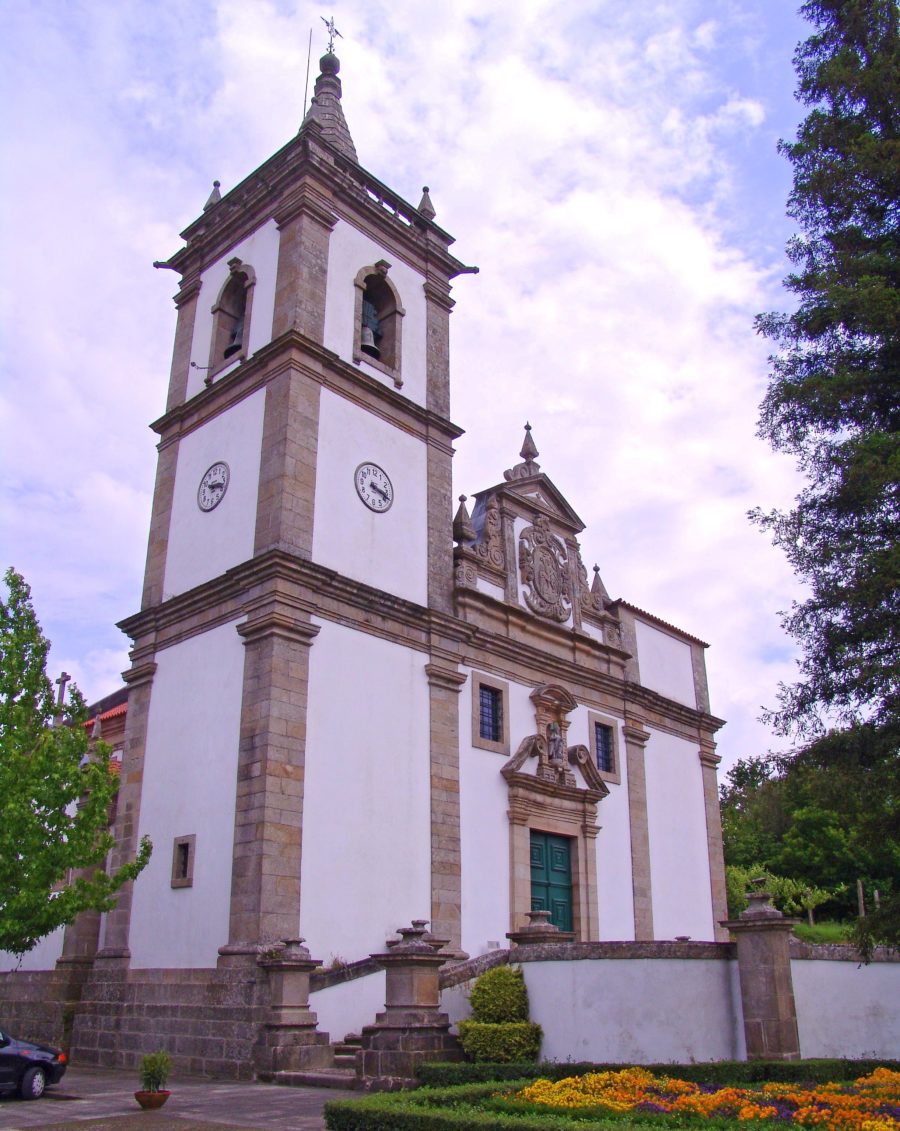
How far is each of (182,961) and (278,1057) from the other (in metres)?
2.93

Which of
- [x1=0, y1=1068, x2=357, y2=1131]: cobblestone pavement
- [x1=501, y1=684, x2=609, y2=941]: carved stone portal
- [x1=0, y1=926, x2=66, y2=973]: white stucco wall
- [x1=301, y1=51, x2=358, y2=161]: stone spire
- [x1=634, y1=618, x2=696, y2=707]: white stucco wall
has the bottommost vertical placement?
[x1=0, y1=1068, x2=357, y2=1131]: cobblestone pavement

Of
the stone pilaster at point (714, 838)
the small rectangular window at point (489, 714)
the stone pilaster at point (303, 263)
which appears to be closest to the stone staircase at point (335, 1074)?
the small rectangular window at point (489, 714)

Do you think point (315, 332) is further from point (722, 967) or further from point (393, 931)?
point (722, 967)

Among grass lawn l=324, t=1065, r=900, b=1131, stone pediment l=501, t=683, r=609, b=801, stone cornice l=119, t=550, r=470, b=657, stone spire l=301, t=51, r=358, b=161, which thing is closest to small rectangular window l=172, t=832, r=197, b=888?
stone cornice l=119, t=550, r=470, b=657

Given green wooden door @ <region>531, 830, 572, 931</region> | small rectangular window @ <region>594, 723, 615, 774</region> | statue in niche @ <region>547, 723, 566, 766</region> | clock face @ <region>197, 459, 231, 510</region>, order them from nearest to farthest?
clock face @ <region>197, 459, 231, 510</region>, green wooden door @ <region>531, 830, 572, 931</region>, statue in niche @ <region>547, 723, 566, 766</region>, small rectangular window @ <region>594, 723, 615, 774</region>

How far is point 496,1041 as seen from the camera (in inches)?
498

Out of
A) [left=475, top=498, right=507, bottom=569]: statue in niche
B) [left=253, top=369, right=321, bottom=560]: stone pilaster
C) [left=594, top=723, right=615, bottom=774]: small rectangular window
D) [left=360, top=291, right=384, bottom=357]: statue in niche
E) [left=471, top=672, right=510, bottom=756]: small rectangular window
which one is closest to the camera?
[left=253, top=369, right=321, bottom=560]: stone pilaster

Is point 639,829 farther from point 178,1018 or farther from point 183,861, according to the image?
point 178,1018

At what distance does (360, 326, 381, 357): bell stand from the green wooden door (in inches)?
409

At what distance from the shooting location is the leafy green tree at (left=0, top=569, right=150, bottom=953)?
48.2 feet

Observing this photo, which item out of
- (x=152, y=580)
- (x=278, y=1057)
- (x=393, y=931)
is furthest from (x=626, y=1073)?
(x=152, y=580)

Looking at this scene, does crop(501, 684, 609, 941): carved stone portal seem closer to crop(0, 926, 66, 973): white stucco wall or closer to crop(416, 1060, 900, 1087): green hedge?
crop(416, 1060, 900, 1087): green hedge

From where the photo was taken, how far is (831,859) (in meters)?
41.3

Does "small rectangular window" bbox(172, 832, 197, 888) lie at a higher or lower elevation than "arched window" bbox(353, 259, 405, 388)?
lower
